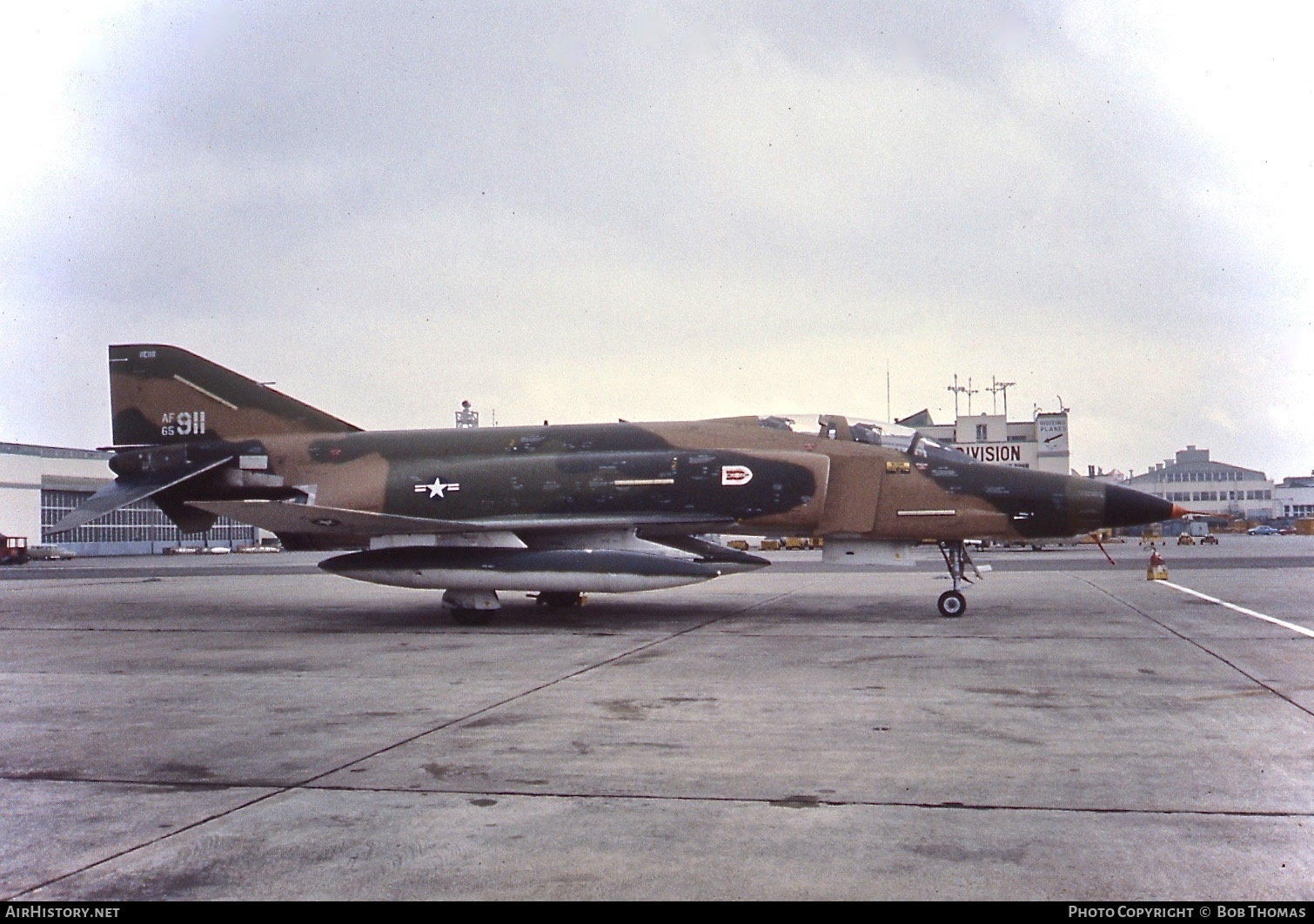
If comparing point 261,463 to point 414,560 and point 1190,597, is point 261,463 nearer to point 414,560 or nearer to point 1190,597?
point 414,560

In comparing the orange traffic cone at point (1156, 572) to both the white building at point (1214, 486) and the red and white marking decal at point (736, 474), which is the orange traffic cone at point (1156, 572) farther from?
the white building at point (1214, 486)

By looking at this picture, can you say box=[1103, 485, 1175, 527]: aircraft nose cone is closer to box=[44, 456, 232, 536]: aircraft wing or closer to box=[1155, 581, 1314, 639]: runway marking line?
box=[1155, 581, 1314, 639]: runway marking line

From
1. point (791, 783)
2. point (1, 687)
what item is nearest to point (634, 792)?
point (791, 783)

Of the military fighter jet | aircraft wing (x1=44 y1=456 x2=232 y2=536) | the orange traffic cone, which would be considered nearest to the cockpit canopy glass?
the military fighter jet

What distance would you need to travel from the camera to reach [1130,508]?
13.5m

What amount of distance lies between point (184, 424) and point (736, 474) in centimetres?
905

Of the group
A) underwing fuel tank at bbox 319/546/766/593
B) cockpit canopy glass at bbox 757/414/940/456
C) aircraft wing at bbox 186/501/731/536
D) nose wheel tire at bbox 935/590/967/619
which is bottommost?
nose wheel tire at bbox 935/590/967/619

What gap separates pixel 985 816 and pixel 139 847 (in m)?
3.45

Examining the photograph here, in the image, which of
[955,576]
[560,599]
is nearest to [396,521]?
[560,599]

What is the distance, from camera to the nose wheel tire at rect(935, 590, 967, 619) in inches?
530

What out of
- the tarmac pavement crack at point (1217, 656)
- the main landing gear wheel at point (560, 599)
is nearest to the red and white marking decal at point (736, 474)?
the main landing gear wheel at point (560, 599)

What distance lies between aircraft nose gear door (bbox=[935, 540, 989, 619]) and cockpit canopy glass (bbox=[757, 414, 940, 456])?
1.37 meters

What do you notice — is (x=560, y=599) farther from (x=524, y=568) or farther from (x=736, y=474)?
(x=736, y=474)

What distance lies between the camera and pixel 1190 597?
54.6 ft
